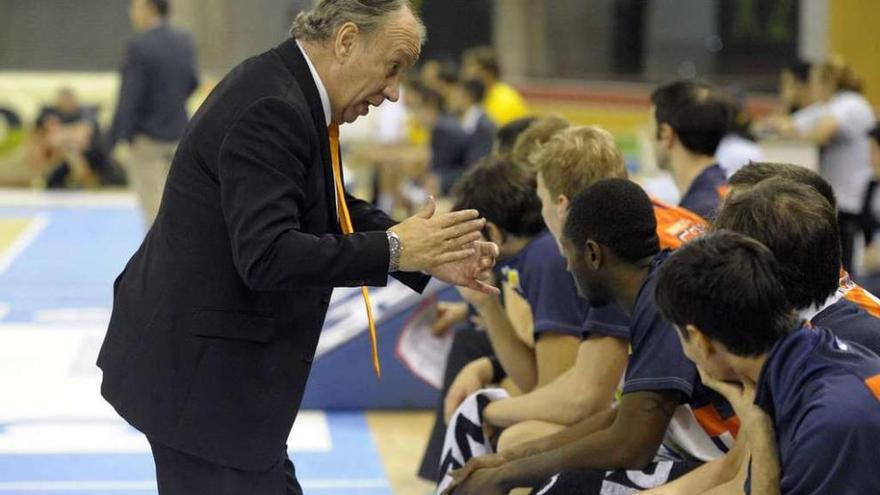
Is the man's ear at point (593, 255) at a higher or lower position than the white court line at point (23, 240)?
higher

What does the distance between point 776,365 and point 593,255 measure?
0.88 m

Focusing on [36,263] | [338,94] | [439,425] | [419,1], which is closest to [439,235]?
[338,94]

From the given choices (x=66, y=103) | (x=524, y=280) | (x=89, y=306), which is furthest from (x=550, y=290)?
(x=66, y=103)

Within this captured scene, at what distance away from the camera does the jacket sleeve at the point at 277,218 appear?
8.95 feet

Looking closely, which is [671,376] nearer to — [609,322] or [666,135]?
[609,322]

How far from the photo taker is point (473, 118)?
422 inches

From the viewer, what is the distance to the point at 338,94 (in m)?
2.97

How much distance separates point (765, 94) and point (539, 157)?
1468 cm

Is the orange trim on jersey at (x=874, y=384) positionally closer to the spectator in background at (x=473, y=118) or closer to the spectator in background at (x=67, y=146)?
the spectator in background at (x=473, y=118)

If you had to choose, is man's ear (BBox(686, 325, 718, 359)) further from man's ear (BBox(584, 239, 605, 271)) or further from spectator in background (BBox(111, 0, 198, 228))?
spectator in background (BBox(111, 0, 198, 228))

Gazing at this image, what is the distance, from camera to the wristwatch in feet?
9.30

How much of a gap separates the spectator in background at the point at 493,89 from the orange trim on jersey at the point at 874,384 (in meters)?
8.53

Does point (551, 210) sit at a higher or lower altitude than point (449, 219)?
lower

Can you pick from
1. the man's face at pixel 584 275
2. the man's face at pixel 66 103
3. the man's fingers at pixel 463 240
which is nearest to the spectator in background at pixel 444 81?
the man's face at pixel 66 103
